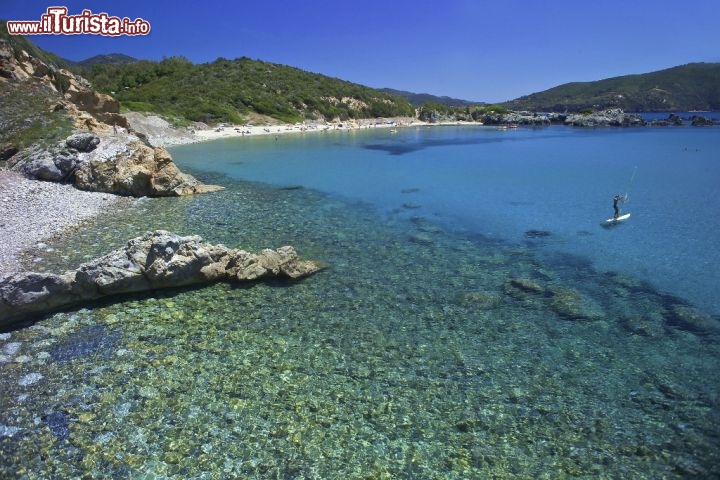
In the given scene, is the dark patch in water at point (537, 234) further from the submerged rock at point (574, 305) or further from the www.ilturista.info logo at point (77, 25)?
the www.ilturista.info logo at point (77, 25)

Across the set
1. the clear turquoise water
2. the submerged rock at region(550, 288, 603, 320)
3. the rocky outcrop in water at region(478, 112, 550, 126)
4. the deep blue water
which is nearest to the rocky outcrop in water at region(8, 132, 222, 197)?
the deep blue water

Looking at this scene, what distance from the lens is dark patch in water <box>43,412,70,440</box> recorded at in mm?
7723

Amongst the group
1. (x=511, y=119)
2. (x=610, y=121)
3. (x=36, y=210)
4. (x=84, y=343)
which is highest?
(x=511, y=119)

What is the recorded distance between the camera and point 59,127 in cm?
3017

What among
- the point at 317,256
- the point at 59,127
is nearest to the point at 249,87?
the point at 59,127

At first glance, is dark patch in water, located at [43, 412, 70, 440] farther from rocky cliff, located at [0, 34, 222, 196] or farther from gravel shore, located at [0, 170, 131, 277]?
rocky cliff, located at [0, 34, 222, 196]

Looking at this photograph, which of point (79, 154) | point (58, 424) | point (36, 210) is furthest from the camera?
point (79, 154)

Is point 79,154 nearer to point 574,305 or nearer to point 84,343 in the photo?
point 84,343

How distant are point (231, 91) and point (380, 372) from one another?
10382 centimetres

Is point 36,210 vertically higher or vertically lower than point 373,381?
higher

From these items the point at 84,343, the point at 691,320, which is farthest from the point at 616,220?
the point at 84,343

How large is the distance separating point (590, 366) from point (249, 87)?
111753 mm

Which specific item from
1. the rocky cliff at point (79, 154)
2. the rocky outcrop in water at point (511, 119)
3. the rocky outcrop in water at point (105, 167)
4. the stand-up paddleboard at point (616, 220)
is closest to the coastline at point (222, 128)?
the rocky cliff at point (79, 154)

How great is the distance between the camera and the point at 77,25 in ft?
113
